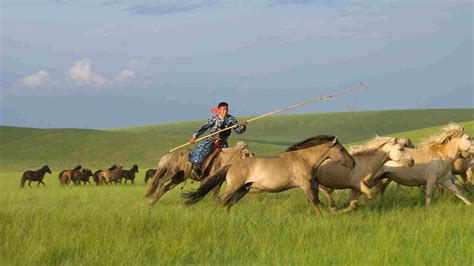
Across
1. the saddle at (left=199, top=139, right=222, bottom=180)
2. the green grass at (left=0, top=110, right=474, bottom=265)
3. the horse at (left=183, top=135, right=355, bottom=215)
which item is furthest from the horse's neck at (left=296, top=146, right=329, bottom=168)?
the saddle at (left=199, top=139, right=222, bottom=180)

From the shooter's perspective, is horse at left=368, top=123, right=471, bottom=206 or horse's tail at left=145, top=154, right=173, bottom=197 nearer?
horse at left=368, top=123, right=471, bottom=206

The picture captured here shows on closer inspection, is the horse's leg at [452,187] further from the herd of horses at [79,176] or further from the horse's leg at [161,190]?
the herd of horses at [79,176]

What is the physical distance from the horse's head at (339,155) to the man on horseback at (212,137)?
2.61m

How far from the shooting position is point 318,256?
795cm

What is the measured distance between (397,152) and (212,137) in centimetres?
390

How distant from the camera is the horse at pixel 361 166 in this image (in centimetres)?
1251

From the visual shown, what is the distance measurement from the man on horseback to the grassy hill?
2882 centimetres

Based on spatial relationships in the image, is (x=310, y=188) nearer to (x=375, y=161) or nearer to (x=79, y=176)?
(x=375, y=161)

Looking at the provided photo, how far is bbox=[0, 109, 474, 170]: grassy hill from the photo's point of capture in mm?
57188

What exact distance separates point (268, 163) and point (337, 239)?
278cm

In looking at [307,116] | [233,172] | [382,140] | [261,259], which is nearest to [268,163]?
[233,172]

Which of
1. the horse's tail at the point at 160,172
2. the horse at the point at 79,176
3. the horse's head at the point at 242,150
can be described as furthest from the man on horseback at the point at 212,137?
the horse at the point at 79,176

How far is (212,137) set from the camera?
14.1 metres

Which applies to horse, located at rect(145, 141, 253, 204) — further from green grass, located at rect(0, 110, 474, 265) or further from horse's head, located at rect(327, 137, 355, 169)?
horse's head, located at rect(327, 137, 355, 169)
